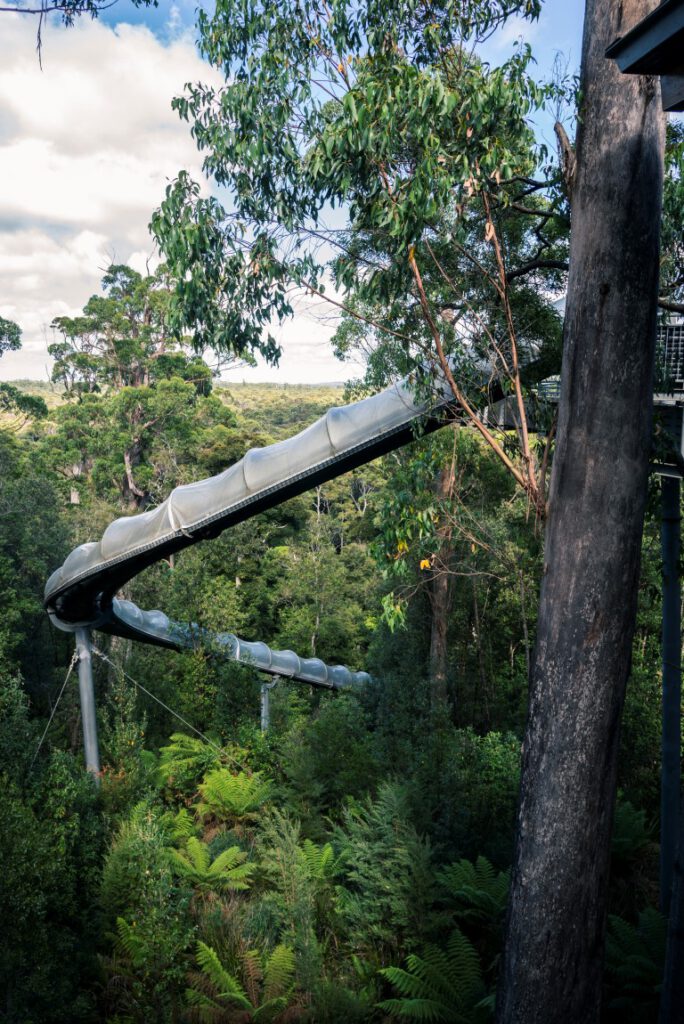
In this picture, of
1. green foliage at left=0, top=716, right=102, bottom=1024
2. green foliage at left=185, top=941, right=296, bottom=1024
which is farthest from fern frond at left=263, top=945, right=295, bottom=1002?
green foliage at left=0, top=716, right=102, bottom=1024

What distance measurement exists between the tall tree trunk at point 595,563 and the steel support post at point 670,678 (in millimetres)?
3192

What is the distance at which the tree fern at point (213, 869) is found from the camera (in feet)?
27.1

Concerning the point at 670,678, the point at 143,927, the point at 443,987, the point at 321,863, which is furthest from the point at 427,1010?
the point at 670,678

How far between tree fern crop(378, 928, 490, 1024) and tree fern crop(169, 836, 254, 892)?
301cm

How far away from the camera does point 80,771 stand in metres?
9.18

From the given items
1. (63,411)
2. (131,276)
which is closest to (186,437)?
(63,411)

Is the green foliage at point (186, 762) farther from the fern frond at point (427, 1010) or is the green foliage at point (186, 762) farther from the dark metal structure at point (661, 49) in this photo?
the dark metal structure at point (661, 49)

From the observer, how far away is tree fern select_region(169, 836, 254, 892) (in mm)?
8258

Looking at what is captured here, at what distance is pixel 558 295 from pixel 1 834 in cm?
685

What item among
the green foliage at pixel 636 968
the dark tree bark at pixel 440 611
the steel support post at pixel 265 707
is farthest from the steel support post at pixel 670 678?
the steel support post at pixel 265 707

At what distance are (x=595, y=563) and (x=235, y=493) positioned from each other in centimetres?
525

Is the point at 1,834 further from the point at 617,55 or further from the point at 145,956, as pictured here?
the point at 617,55

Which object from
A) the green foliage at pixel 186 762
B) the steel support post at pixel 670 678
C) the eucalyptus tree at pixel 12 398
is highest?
the eucalyptus tree at pixel 12 398

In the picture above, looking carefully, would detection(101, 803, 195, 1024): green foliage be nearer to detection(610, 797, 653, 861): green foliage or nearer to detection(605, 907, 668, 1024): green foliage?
detection(605, 907, 668, 1024): green foliage
